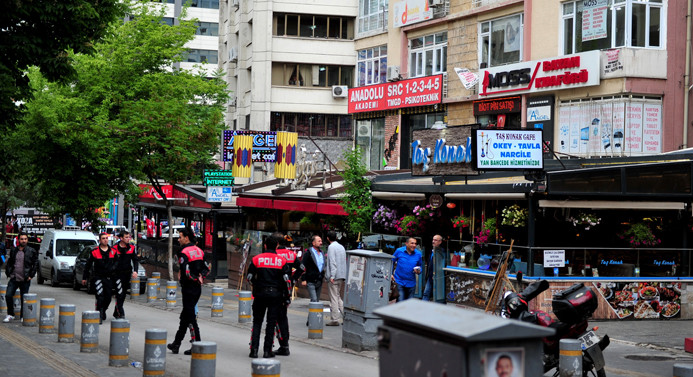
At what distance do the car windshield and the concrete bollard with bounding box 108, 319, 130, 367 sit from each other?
20.3 metres

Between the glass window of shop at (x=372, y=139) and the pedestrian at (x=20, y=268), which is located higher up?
the glass window of shop at (x=372, y=139)

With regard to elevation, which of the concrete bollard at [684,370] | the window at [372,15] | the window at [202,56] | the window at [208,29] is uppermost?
the window at [208,29]

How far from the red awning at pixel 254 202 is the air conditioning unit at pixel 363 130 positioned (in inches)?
334

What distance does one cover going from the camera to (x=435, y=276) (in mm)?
21672

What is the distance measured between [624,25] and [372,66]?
1629 centimetres

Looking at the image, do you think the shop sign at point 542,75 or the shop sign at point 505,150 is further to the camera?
the shop sign at point 542,75

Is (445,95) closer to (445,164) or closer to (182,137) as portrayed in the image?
(182,137)

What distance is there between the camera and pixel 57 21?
15.2 m

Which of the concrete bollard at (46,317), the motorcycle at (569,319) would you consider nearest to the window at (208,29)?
the concrete bollard at (46,317)

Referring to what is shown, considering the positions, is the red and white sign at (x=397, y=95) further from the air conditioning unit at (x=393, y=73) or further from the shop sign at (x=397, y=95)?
the air conditioning unit at (x=393, y=73)

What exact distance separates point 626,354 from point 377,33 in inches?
1058

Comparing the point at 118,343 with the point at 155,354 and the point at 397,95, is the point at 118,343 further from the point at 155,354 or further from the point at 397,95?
the point at 397,95

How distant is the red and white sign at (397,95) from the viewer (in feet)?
108

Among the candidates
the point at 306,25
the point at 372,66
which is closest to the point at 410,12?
the point at 372,66
